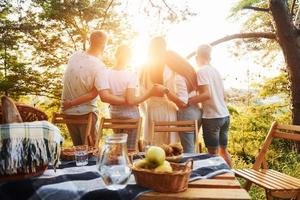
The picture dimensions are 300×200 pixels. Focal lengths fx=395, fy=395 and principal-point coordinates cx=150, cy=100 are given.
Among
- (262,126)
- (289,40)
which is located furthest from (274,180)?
(262,126)

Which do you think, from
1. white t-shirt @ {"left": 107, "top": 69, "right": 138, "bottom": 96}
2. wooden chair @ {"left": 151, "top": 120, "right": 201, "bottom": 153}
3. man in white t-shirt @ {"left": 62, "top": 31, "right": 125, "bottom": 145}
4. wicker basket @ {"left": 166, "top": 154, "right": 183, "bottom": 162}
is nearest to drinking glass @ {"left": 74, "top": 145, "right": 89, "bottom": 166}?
wicker basket @ {"left": 166, "top": 154, "right": 183, "bottom": 162}

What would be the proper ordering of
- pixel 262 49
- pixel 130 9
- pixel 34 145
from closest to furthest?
pixel 34 145
pixel 130 9
pixel 262 49

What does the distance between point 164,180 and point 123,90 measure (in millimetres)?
2223

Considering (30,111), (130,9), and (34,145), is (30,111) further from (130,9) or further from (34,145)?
(130,9)

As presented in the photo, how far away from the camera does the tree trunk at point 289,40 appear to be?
600 centimetres

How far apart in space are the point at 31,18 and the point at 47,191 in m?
7.89

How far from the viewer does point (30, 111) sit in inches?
86.8

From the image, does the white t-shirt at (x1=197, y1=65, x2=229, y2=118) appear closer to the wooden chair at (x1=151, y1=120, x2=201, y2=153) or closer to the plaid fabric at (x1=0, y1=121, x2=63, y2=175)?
the wooden chair at (x1=151, y1=120, x2=201, y2=153)

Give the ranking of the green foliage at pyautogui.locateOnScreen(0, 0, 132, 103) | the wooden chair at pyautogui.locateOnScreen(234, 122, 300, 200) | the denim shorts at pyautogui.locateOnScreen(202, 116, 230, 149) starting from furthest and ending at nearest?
the green foliage at pyautogui.locateOnScreen(0, 0, 132, 103) < the denim shorts at pyautogui.locateOnScreen(202, 116, 230, 149) < the wooden chair at pyautogui.locateOnScreen(234, 122, 300, 200)

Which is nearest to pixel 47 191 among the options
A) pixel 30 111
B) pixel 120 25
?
pixel 30 111

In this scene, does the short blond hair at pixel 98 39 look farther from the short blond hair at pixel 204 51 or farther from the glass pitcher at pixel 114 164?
the glass pitcher at pixel 114 164

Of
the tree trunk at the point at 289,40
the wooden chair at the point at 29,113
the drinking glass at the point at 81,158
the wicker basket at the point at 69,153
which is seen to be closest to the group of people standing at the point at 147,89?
the wicker basket at the point at 69,153

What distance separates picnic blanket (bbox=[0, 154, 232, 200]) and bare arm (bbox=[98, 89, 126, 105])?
5.19 ft

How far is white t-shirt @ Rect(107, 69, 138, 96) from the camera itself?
153 inches
